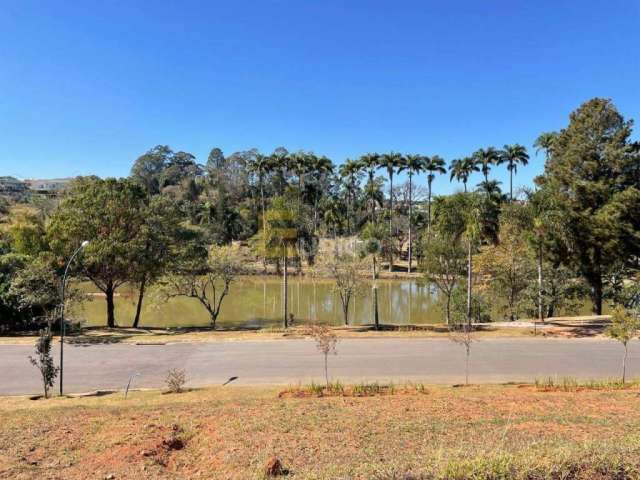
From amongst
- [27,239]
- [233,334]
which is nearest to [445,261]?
[233,334]

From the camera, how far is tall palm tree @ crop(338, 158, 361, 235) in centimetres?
7169

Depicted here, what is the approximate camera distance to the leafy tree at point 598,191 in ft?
96.7

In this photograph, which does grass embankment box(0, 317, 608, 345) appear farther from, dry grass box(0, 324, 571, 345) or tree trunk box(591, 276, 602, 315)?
tree trunk box(591, 276, 602, 315)

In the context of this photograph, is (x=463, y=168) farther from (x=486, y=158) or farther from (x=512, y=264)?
(x=512, y=264)

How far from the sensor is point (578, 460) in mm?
4973

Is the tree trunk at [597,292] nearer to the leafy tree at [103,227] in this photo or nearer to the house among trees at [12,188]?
the leafy tree at [103,227]

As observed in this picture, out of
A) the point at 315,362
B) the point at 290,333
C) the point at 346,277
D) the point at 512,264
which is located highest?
the point at 512,264

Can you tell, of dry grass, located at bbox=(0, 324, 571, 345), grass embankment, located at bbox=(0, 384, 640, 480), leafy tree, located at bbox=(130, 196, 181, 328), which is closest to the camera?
grass embankment, located at bbox=(0, 384, 640, 480)

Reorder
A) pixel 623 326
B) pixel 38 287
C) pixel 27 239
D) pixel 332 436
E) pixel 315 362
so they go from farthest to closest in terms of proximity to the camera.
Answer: pixel 27 239, pixel 38 287, pixel 315 362, pixel 623 326, pixel 332 436

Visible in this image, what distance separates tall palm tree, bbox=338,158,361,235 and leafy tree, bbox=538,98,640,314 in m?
41.4

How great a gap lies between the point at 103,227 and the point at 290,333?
50.8 feet

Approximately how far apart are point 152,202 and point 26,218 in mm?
15543

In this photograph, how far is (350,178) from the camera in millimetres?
84562

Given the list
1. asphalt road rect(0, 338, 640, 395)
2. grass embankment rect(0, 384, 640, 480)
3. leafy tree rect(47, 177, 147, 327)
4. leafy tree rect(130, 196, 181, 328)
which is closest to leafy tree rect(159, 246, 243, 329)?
leafy tree rect(130, 196, 181, 328)
